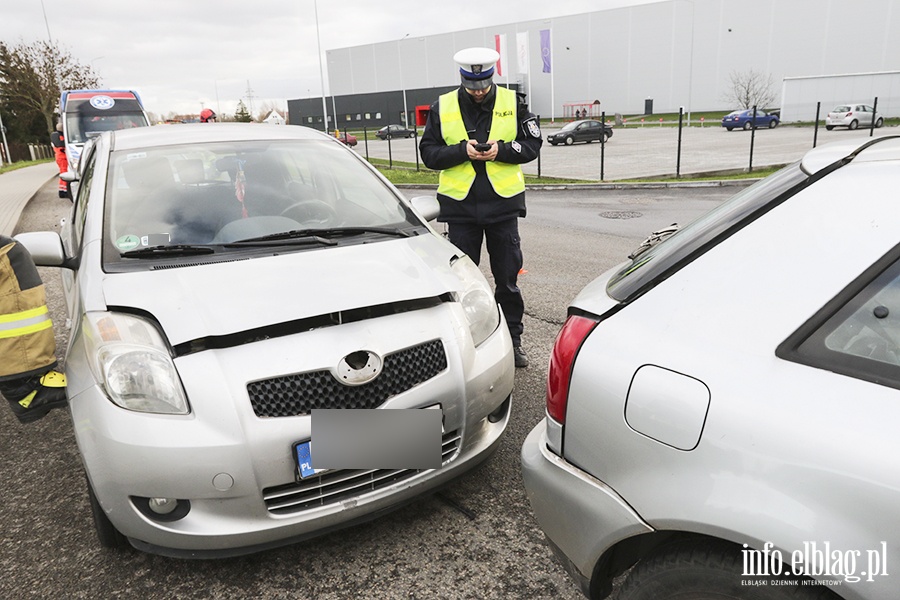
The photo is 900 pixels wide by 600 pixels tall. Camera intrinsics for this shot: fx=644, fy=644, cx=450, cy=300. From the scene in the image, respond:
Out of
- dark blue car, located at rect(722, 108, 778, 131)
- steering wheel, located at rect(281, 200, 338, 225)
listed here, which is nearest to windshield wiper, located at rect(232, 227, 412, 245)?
steering wheel, located at rect(281, 200, 338, 225)

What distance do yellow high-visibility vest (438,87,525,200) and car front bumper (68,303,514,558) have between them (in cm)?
199

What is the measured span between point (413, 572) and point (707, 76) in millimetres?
68072

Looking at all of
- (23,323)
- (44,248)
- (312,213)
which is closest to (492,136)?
(312,213)

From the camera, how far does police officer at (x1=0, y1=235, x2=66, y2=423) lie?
2926mm

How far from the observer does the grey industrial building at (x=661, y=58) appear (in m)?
53.6

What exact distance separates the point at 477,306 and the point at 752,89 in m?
64.2

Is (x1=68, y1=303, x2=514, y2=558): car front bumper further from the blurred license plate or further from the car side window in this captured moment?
the car side window

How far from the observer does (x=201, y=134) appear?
380 centimetres

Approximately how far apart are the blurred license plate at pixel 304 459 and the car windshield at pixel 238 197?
115 centimetres

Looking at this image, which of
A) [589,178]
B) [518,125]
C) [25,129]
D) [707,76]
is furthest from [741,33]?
[518,125]

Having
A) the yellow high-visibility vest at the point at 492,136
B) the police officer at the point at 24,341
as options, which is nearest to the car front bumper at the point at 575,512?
the police officer at the point at 24,341

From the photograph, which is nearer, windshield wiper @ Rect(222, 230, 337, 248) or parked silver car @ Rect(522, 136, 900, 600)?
parked silver car @ Rect(522, 136, 900, 600)

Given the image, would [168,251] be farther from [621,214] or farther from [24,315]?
[621,214]

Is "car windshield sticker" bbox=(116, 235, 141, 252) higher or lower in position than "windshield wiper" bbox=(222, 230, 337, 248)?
higher
